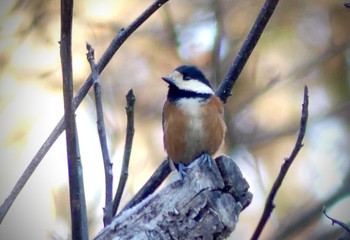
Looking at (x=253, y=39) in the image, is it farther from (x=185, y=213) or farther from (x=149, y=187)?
(x=185, y=213)

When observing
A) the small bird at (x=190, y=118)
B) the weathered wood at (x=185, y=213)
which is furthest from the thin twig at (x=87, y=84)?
the small bird at (x=190, y=118)

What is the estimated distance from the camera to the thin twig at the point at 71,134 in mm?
1002

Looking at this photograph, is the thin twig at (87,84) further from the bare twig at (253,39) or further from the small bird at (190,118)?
the small bird at (190,118)

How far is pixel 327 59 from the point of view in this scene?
317cm

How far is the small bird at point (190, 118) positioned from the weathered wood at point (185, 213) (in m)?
0.58

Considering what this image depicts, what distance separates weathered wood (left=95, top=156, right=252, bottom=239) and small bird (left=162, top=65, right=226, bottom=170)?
58 centimetres

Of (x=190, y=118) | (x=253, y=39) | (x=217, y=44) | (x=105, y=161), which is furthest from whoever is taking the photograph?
(x=217, y=44)

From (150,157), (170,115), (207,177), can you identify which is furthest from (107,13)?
(207,177)

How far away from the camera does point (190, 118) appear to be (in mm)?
1826

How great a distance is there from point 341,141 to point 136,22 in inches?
76.4

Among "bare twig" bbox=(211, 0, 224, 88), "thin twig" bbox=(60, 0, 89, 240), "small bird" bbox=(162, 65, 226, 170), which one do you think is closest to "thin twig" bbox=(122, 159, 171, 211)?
"thin twig" bbox=(60, 0, 89, 240)

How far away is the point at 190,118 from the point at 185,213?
2.35 feet

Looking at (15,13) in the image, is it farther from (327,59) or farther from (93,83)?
(93,83)

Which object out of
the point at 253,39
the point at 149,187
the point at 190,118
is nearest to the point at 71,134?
the point at 149,187
